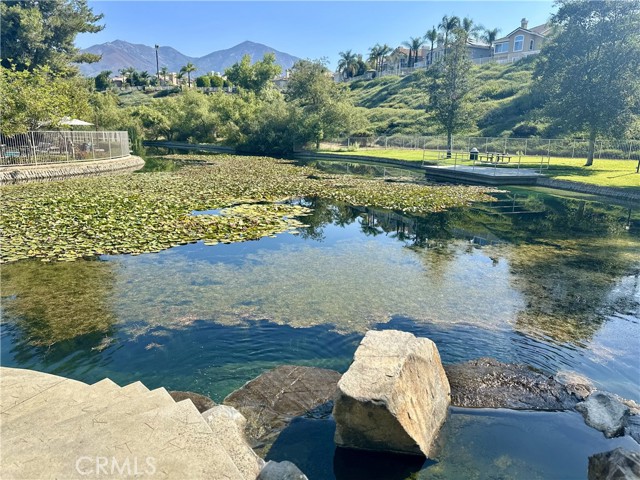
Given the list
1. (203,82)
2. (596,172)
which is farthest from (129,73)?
(596,172)

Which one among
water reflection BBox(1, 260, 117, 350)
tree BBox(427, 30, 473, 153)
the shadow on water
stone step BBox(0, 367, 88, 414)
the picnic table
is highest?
tree BBox(427, 30, 473, 153)

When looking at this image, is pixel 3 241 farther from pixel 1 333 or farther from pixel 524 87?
pixel 524 87

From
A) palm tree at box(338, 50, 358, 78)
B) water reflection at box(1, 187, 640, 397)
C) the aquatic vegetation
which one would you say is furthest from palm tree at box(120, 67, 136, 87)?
water reflection at box(1, 187, 640, 397)

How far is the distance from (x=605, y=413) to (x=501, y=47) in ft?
316

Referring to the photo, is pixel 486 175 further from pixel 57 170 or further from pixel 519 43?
pixel 519 43

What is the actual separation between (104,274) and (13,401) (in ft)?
17.9

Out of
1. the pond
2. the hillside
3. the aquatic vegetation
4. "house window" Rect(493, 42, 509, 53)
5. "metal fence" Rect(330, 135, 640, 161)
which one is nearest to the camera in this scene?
the pond

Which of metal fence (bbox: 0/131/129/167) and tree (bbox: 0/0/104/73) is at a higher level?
tree (bbox: 0/0/104/73)

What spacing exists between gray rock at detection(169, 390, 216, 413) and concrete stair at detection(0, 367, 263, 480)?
63 centimetres

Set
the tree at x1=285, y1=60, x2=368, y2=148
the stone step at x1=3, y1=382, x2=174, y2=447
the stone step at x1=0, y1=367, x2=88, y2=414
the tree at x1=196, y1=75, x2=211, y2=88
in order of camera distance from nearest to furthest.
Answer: the stone step at x1=3, y1=382, x2=174, y2=447, the stone step at x1=0, y1=367, x2=88, y2=414, the tree at x1=285, y1=60, x2=368, y2=148, the tree at x1=196, y1=75, x2=211, y2=88

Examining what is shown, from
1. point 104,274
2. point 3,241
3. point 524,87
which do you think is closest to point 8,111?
point 3,241

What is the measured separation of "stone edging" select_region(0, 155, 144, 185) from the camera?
69.6ft

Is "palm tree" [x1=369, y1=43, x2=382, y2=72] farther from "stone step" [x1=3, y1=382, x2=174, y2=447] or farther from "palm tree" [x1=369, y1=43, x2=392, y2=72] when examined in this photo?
"stone step" [x1=3, y1=382, x2=174, y2=447]

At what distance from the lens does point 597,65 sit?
85.3 feet
